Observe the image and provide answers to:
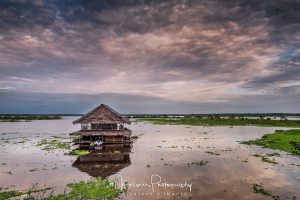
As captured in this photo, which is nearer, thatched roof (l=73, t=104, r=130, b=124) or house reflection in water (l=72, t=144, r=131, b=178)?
house reflection in water (l=72, t=144, r=131, b=178)

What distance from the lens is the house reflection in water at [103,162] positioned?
22078mm

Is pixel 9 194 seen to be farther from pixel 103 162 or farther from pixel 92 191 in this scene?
pixel 103 162

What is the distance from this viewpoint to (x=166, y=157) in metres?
28.4

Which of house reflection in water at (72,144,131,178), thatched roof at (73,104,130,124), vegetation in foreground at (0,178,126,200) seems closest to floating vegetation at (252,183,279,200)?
vegetation in foreground at (0,178,126,200)

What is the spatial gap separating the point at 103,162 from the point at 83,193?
1065 centimetres

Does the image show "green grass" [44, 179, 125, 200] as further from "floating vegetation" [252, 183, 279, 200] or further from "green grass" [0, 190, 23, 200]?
"floating vegetation" [252, 183, 279, 200]

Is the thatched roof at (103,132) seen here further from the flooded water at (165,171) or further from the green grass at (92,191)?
the green grass at (92,191)

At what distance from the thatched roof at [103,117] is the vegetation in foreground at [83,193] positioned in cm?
2075

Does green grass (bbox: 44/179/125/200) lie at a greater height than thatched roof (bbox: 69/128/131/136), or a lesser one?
lesser

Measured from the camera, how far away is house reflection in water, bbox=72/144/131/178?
22.1m

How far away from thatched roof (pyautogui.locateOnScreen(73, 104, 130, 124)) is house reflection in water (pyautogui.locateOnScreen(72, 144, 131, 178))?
15.3ft

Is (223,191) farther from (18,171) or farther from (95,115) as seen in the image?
(95,115)

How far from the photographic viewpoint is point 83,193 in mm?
15531

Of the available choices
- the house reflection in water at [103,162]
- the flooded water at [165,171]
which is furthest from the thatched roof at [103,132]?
the flooded water at [165,171]
